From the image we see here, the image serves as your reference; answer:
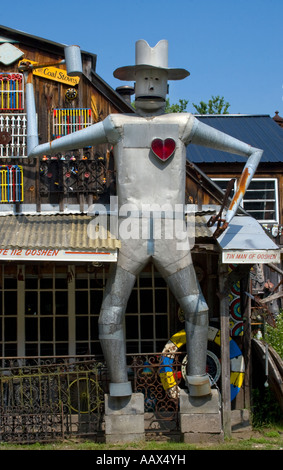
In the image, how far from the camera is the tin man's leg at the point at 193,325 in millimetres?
9898

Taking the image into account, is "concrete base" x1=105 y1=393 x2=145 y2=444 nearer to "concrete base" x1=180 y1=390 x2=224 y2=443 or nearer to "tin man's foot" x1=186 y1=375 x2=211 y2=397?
"concrete base" x1=180 y1=390 x2=224 y2=443

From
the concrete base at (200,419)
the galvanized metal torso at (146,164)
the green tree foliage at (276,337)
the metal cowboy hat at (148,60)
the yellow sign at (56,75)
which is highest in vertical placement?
the yellow sign at (56,75)

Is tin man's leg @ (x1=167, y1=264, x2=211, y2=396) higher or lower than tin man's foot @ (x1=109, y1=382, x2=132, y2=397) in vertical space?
higher

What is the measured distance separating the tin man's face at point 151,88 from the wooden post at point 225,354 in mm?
2536

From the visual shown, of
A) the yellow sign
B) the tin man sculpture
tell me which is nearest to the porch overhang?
the tin man sculpture

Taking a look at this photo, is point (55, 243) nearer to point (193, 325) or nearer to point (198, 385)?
point (193, 325)

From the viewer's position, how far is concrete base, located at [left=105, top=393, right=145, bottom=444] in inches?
386

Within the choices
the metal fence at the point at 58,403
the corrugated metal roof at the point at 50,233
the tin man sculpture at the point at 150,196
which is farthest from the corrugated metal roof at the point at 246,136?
the metal fence at the point at 58,403

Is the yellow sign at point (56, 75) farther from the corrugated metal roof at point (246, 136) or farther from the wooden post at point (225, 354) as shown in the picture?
the corrugated metal roof at point (246, 136)

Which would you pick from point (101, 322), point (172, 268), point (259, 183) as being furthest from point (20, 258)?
point (259, 183)

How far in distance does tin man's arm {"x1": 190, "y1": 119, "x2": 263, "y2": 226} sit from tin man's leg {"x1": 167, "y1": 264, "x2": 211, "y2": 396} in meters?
0.95

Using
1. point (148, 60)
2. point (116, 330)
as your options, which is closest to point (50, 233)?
point (116, 330)

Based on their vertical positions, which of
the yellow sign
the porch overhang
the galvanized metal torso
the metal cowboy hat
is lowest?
the porch overhang

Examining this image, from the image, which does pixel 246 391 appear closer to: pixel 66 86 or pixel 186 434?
pixel 186 434
